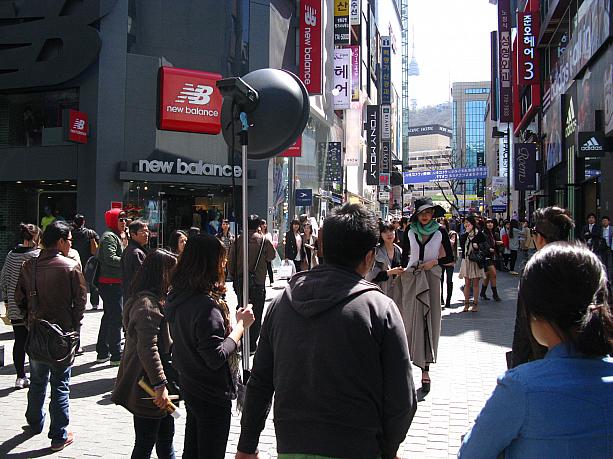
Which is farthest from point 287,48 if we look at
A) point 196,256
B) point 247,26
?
point 196,256

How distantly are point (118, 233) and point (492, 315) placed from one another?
7.24 metres

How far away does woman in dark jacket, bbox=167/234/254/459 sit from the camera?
3223 millimetres

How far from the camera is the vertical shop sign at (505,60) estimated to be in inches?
1428

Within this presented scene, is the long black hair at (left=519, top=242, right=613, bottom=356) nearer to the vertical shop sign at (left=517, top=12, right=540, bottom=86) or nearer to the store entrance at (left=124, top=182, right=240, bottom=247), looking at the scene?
the store entrance at (left=124, top=182, right=240, bottom=247)

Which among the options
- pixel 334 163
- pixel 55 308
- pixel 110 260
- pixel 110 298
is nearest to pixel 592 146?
pixel 110 260

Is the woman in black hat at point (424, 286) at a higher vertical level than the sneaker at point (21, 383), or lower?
higher

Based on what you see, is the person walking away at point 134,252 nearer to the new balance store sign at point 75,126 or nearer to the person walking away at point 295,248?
the person walking away at point 295,248

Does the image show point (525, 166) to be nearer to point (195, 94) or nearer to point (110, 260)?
point (195, 94)

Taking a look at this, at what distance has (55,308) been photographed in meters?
4.95

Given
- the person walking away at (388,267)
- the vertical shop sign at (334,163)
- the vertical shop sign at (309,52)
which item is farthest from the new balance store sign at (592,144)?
the vertical shop sign at (334,163)

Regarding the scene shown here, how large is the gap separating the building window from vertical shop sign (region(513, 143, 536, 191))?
2158 cm

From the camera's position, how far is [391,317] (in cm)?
233

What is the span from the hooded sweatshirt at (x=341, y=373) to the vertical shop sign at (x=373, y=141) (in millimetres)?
50602

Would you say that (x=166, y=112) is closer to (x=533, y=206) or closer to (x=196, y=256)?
(x=196, y=256)
